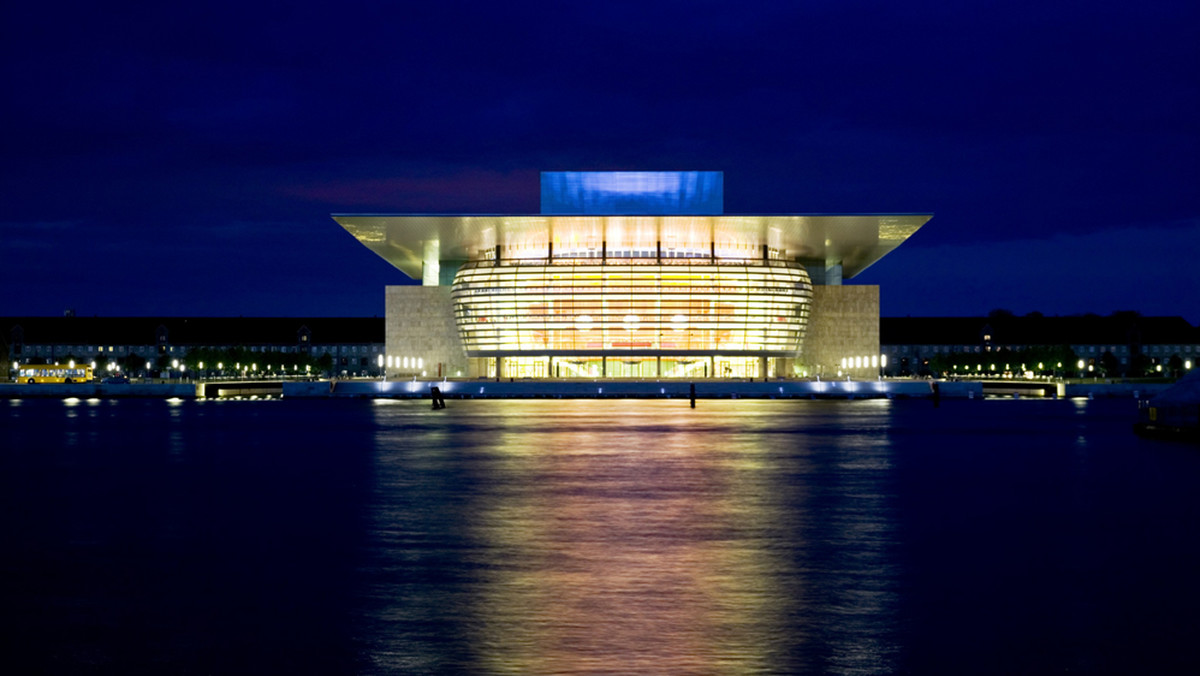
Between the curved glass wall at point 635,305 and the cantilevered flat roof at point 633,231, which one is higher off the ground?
the cantilevered flat roof at point 633,231

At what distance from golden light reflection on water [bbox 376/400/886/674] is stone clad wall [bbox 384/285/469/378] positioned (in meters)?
66.7

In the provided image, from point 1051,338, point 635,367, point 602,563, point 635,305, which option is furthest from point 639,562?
point 1051,338

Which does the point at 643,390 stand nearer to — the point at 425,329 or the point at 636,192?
the point at 636,192

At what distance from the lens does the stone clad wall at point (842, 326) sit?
295ft

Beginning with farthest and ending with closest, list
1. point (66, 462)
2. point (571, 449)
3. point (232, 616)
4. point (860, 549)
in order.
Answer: point (571, 449)
point (66, 462)
point (860, 549)
point (232, 616)

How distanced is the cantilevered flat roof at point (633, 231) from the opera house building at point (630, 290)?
0.17 m

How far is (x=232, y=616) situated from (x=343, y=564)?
223 cm

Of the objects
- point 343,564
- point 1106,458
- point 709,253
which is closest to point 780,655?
point 343,564

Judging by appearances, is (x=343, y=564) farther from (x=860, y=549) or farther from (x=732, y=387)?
Result: (x=732, y=387)

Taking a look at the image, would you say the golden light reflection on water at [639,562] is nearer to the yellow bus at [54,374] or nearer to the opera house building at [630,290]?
the opera house building at [630,290]

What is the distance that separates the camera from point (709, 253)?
83.6 meters

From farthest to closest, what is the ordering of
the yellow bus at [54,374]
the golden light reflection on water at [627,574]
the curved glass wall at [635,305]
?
the yellow bus at [54,374], the curved glass wall at [635,305], the golden light reflection on water at [627,574]

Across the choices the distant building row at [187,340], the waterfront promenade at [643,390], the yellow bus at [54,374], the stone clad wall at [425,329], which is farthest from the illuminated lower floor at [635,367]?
the distant building row at [187,340]

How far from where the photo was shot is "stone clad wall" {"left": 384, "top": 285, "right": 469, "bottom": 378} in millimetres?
89750
